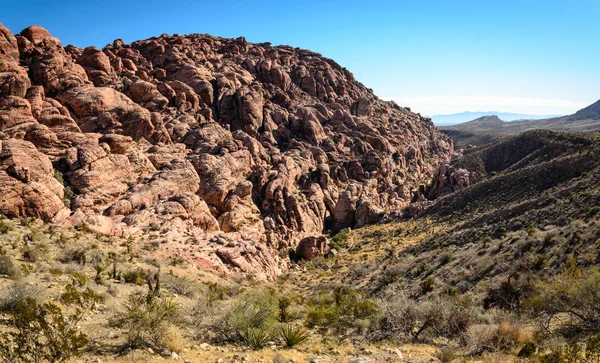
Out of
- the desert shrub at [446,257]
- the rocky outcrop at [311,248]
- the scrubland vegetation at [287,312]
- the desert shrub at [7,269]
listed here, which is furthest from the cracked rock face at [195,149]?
the desert shrub at [446,257]

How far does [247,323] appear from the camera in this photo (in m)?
9.40

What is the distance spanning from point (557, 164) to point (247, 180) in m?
36.1

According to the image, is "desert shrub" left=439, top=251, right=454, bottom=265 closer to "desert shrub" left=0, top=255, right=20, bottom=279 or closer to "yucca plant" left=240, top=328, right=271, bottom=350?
"yucca plant" left=240, top=328, right=271, bottom=350

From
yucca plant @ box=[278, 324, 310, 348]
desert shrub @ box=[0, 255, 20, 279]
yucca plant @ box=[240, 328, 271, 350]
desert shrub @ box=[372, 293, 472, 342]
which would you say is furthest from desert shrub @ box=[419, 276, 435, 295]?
desert shrub @ box=[0, 255, 20, 279]

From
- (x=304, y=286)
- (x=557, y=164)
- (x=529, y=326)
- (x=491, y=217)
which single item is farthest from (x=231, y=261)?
(x=557, y=164)

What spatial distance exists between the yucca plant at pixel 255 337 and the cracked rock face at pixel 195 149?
1550 centimetres

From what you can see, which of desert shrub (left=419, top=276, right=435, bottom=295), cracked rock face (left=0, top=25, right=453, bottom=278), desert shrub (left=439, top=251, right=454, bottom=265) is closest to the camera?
desert shrub (left=419, top=276, right=435, bottom=295)

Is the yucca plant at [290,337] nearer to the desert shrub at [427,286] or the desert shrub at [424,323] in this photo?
the desert shrub at [424,323]

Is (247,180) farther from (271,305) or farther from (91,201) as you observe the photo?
(271,305)

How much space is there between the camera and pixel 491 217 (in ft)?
97.5

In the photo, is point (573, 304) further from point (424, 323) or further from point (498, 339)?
point (424, 323)

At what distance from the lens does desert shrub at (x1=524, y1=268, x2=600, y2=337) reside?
8406 millimetres

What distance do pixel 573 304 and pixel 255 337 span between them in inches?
362

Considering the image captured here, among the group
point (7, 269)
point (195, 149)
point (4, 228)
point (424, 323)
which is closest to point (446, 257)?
point (424, 323)
